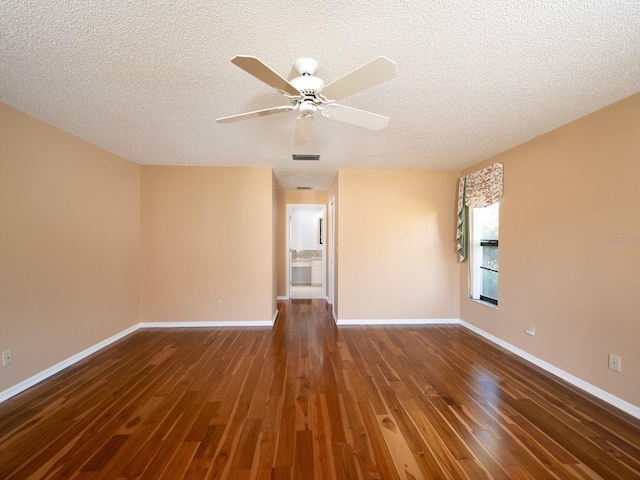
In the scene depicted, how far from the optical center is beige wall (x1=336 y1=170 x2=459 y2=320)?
159 inches

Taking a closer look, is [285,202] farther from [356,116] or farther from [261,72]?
[261,72]

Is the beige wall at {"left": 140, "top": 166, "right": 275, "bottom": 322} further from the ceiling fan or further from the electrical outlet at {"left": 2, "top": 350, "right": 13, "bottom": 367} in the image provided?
the ceiling fan

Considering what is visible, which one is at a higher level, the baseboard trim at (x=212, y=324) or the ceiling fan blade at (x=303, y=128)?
the ceiling fan blade at (x=303, y=128)

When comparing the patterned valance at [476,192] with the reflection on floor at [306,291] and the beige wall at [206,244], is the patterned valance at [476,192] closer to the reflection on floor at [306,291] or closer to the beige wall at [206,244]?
the beige wall at [206,244]

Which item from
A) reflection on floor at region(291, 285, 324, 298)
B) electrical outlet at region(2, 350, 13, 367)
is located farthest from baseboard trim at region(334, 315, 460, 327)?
electrical outlet at region(2, 350, 13, 367)

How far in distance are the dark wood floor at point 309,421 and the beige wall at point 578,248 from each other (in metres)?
0.39

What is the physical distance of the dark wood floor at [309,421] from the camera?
146 centimetres

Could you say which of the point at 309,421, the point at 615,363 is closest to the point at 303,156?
the point at 309,421

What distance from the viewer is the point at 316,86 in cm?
160

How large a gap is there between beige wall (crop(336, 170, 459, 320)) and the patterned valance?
21 centimetres

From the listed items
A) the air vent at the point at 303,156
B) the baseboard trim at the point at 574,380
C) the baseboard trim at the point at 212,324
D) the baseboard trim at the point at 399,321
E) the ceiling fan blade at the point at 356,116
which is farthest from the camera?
the baseboard trim at the point at 399,321

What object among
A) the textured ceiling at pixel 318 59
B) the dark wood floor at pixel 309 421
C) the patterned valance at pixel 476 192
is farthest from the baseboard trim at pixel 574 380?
the textured ceiling at pixel 318 59

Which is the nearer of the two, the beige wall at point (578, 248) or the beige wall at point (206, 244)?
the beige wall at point (578, 248)

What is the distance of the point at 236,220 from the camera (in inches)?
156
